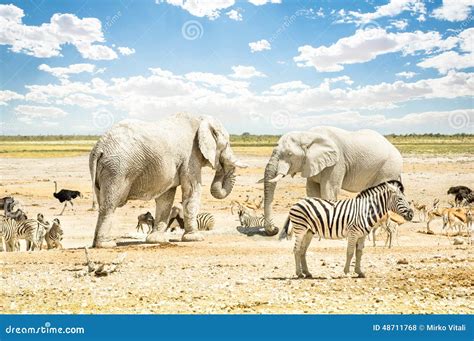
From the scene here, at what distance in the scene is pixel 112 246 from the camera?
44.2ft

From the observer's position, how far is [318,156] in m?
15.4

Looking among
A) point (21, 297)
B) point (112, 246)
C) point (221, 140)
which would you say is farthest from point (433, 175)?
point (21, 297)

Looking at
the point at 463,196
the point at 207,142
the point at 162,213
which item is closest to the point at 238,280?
the point at 162,213

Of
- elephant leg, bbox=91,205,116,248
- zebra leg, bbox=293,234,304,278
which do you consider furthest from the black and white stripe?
zebra leg, bbox=293,234,304,278

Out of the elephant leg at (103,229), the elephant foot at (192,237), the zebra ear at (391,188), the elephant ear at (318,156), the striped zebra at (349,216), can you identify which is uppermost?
the elephant ear at (318,156)

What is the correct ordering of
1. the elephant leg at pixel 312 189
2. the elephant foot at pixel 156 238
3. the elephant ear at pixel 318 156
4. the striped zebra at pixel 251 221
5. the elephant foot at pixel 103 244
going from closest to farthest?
the elephant foot at pixel 103 244, the elephant foot at pixel 156 238, the elephant ear at pixel 318 156, the elephant leg at pixel 312 189, the striped zebra at pixel 251 221

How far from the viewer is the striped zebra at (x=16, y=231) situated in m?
14.6

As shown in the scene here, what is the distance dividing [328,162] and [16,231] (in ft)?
25.8

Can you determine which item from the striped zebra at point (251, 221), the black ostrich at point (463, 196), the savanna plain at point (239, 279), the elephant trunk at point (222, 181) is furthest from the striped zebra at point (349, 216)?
the black ostrich at point (463, 196)

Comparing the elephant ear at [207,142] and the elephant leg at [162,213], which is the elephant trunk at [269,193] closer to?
the elephant ear at [207,142]

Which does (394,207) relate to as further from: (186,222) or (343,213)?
(186,222)

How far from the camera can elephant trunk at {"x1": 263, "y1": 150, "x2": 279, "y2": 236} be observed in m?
15.3

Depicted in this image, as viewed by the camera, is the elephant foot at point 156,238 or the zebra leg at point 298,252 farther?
the elephant foot at point 156,238

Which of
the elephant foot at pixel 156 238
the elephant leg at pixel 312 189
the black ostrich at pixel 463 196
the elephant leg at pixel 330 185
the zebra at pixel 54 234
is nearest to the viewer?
the elephant foot at pixel 156 238
